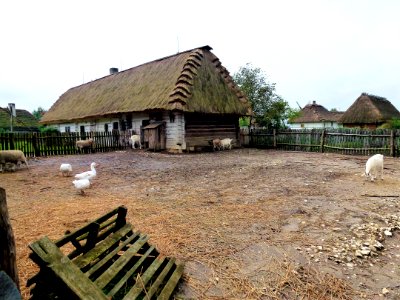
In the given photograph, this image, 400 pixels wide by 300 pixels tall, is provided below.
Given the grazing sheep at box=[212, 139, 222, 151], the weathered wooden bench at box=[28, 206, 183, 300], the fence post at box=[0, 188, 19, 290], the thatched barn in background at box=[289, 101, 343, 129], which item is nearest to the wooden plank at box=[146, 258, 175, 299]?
the weathered wooden bench at box=[28, 206, 183, 300]

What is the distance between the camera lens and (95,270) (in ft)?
7.84

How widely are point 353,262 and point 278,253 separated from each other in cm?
90

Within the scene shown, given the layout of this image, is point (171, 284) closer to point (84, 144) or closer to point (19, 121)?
point (84, 144)

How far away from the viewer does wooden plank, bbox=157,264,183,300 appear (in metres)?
2.66

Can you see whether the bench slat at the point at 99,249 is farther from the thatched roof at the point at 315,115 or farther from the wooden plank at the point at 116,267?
the thatched roof at the point at 315,115

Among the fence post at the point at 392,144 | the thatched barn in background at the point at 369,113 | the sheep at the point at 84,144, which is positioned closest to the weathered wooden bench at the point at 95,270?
the sheep at the point at 84,144

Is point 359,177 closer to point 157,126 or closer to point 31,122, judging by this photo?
point 157,126

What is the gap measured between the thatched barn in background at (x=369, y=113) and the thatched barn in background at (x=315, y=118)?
13.8 metres

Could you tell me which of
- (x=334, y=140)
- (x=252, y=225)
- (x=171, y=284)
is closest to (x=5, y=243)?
(x=171, y=284)

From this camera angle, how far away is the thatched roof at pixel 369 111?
29302 mm

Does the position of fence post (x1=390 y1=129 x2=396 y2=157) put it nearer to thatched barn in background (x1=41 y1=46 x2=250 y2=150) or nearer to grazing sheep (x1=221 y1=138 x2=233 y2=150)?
thatched barn in background (x1=41 y1=46 x2=250 y2=150)

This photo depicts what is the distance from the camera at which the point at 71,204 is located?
5.80 metres

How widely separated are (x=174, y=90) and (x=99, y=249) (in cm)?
1480

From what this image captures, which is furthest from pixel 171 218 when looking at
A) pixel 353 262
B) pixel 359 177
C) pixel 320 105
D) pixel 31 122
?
pixel 320 105
